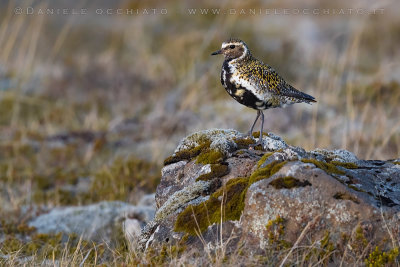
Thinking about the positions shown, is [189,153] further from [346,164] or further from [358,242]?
[358,242]

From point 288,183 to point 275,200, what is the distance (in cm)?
17

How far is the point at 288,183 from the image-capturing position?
184 inches

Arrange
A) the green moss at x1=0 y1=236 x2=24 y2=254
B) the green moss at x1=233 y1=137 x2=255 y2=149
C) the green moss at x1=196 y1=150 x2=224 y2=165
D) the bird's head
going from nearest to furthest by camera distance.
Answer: the green moss at x1=196 y1=150 x2=224 y2=165
the green moss at x1=233 y1=137 x2=255 y2=149
the bird's head
the green moss at x1=0 y1=236 x2=24 y2=254

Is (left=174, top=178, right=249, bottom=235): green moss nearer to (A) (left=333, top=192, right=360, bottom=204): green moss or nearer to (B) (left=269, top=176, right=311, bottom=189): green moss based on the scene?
(B) (left=269, top=176, right=311, bottom=189): green moss

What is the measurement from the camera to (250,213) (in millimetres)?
4762

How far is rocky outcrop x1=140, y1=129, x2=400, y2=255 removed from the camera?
4.58 m

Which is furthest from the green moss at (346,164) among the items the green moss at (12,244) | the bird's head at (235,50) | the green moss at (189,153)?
the green moss at (12,244)

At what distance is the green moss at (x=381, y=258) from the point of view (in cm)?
441

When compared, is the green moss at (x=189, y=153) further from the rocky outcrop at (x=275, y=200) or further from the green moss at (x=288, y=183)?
the green moss at (x=288, y=183)

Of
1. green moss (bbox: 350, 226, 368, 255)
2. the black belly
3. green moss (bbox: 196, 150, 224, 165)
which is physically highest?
the black belly

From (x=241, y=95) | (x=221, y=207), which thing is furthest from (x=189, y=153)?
(x=221, y=207)

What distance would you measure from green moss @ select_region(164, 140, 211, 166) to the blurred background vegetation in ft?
10.7

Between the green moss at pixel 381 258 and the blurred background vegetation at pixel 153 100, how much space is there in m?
4.83

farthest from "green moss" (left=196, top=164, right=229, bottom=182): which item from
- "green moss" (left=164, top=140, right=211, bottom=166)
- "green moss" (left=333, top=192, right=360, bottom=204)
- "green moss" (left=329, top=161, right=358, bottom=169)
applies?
"green moss" (left=333, top=192, right=360, bottom=204)
